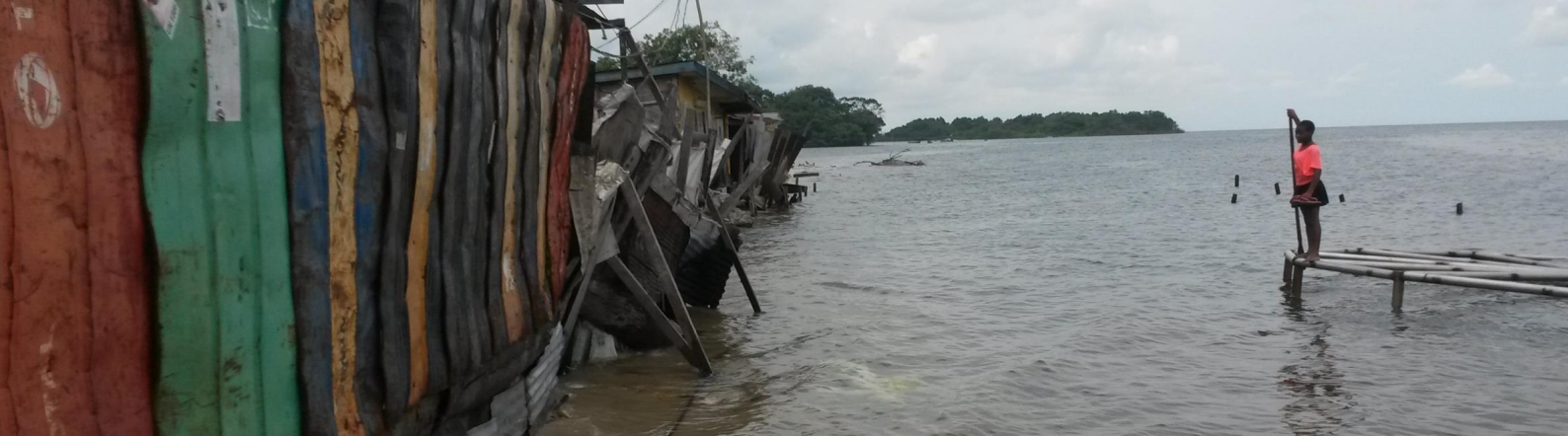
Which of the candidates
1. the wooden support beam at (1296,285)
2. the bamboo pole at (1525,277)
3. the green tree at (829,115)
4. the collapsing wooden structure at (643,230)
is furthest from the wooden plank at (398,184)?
the green tree at (829,115)

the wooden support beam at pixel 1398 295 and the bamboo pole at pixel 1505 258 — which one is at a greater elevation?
the bamboo pole at pixel 1505 258

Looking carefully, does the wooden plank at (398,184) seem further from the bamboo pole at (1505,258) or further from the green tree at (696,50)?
the green tree at (696,50)

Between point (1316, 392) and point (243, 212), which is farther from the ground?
point (243, 212)

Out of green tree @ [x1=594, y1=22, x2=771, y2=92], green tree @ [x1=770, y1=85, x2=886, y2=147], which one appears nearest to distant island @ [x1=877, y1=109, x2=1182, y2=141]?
green tree @ [x1=770, y1=85, x2=886, y2=147]

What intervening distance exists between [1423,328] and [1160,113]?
17326cm

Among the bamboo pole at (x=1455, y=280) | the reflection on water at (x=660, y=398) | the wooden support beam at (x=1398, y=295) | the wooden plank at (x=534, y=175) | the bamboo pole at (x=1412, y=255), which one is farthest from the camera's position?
the bamboo pole at (x=1412, y=255)

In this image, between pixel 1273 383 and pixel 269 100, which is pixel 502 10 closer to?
pixel 269 100

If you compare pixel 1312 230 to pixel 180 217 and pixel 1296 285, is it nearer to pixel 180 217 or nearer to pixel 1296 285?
pixel 1296 285

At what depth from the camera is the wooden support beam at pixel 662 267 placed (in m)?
6.14

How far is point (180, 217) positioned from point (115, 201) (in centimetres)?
15

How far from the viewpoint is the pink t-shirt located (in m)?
9.05

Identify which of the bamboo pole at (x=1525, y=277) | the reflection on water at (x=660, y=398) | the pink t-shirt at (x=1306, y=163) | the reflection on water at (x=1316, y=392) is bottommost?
the reflection on water at (x=1316, y=392)

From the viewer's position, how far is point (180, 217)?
7.13 feet

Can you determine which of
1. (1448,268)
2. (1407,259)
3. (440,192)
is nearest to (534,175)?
(440,192)
